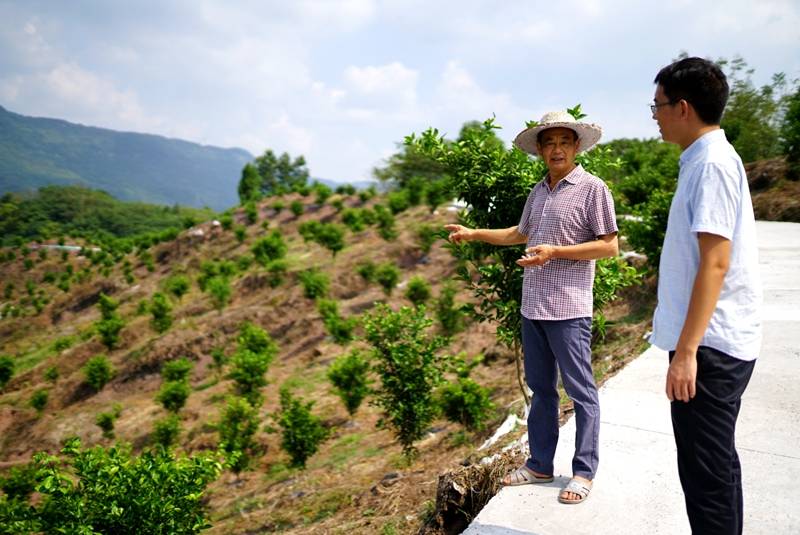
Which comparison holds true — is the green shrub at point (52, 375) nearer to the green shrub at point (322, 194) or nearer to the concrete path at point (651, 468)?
the green shrub at point (322, 194)

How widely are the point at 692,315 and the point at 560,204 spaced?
1033mm

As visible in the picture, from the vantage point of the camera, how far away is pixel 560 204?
2619 mm

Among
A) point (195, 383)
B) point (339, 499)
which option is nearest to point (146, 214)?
point (195, 383)

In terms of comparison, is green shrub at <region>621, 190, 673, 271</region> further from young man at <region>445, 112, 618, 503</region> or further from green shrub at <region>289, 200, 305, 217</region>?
green shrub at <region>289, 200, 305, 217</region>

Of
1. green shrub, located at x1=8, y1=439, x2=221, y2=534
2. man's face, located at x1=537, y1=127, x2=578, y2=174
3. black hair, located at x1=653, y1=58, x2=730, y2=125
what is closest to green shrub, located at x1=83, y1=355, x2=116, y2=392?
green shrub, located at x1=8, y1=439, x2=221, y2=534

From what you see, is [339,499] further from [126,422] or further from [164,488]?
[126,422]

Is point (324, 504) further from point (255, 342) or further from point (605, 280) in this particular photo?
point (255, 342)

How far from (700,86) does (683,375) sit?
0.97m

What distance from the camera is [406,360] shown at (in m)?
7.60

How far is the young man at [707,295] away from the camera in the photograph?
170 centimetres

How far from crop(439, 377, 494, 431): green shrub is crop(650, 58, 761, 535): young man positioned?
283 inches

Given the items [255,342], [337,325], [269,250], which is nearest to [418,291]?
[337,325]

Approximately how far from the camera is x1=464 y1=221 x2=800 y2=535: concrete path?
243 centimetres

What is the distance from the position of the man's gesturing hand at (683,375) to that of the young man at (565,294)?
81 cm
